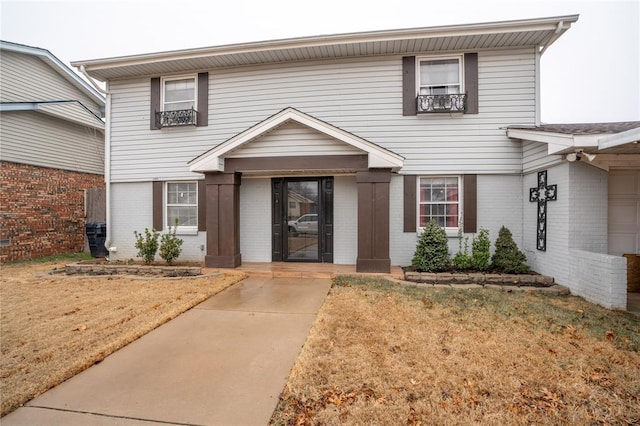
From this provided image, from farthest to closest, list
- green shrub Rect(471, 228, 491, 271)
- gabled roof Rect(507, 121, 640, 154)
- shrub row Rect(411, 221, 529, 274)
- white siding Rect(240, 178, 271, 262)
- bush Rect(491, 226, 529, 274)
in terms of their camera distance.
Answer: white siding Rect(240, 178, 271, 262) < green shrub Rect(471, 228, 491, 271) < shrub row Rect(411, 221, 529, 274) < bush Rect(491, 226, 529, 274) < gabled roof Rect(507, 121, 640, 154)

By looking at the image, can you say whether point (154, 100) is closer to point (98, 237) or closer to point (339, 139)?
point (98, 237)

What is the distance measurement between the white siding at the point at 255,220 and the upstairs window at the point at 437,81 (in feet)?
14.6

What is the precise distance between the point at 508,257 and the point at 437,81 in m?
4.41

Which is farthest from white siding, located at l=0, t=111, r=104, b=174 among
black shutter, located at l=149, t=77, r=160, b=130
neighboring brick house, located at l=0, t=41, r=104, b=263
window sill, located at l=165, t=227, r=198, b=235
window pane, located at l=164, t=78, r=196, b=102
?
window sill, located at l=165, t=227, r=198, b=235

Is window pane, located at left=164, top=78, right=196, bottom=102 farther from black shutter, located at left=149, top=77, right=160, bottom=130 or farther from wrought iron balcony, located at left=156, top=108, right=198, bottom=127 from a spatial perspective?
wrought iron balcony, located at left=156, top=108, right=198, bottom=127

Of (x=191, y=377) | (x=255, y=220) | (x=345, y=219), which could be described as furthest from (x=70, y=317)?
(x=345, y=219)

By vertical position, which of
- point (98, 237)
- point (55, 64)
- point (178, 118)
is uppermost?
point (55, 64)

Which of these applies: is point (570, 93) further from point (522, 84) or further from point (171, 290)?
point (171, 290)

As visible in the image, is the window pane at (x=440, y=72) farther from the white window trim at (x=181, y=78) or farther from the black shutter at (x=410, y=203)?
the white window trim at (x=181, y=78)

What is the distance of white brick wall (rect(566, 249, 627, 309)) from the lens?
460 centimetres

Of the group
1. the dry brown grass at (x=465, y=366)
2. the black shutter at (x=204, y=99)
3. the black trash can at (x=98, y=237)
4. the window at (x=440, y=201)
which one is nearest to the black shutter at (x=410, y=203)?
the window at (x=440, y=201)

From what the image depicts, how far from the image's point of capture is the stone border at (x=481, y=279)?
19.1ft

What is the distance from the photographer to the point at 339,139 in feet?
21.4

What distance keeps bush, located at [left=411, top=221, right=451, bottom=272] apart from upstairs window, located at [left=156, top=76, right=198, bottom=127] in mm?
6840
